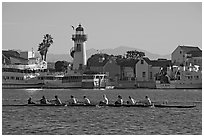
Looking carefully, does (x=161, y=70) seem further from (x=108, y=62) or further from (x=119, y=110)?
(x=119, y=110)

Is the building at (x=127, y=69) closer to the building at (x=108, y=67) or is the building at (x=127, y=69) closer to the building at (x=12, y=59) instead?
the building at (x=108, y=67)

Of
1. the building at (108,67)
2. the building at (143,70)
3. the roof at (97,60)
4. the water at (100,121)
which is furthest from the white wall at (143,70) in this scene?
the water at (100,121)

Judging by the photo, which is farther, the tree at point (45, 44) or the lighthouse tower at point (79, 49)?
the tree at point (45, 44)

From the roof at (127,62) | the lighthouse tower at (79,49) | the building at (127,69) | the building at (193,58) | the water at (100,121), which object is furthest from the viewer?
the building at (193,58)

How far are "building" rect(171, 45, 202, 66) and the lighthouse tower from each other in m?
23.5

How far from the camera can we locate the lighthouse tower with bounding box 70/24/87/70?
115 metres

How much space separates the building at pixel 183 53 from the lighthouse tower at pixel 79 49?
23523mm

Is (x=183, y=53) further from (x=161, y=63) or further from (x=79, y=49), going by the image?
(x=79, y=49)

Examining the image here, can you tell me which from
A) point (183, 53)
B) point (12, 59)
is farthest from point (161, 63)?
point (12, 59)

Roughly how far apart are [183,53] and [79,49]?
2658 cm

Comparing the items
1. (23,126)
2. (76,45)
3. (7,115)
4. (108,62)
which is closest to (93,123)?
(23,126)

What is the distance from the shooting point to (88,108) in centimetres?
4244

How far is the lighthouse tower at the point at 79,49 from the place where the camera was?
4540 inches

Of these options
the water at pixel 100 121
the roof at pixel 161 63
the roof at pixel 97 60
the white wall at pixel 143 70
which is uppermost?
the roof at pixel 97 60
